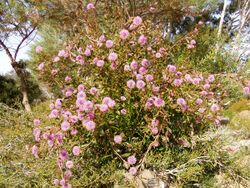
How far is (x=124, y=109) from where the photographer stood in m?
2.89

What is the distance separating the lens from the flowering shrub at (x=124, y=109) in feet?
9.07

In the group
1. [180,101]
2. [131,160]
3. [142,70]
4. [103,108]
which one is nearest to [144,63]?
[142,70]

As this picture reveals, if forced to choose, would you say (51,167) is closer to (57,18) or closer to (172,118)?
(172,118)

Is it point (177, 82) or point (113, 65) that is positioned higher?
point (113, 65)

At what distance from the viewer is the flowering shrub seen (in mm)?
2766

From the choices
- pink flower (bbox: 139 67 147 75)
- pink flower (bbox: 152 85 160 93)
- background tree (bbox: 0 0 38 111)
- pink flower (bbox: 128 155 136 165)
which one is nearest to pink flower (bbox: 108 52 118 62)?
pink flower (bbox: 139 67 147 75)

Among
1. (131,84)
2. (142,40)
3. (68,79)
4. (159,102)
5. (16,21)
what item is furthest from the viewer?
(16,21)

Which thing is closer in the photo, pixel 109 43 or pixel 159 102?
pixel 159 102

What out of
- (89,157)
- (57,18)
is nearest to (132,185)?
(89,157)

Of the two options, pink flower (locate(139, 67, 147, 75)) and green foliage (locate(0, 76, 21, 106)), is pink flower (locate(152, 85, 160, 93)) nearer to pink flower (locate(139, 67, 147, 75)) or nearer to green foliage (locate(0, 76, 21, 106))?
pink flower (locate(139, 67, 147, 75))

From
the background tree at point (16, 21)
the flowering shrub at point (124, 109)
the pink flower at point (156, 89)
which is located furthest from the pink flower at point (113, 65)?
the background tree at point (16, 21)

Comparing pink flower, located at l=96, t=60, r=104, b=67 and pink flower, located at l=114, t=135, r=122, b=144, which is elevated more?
pink flower, located at l=96, t=60, r=104, b=67

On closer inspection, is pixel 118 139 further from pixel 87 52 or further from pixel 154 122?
pixel 87 52

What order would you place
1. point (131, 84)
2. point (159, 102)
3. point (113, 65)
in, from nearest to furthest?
point (159, 102)
point (131, 84)
point (113, 65)
